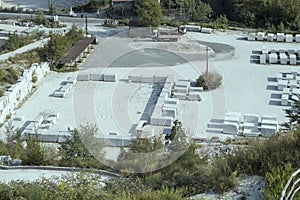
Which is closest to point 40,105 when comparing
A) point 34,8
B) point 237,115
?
point 237,115

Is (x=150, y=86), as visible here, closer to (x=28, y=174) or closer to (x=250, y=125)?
(x=250, y=125)

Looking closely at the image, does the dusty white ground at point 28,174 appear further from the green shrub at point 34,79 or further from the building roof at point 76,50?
the building roof at point 76,50

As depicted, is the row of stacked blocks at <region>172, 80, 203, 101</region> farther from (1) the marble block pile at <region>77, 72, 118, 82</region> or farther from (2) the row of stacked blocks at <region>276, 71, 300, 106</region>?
(2) the row of stacked blocks at <region>276, 71, 300, 106</region>

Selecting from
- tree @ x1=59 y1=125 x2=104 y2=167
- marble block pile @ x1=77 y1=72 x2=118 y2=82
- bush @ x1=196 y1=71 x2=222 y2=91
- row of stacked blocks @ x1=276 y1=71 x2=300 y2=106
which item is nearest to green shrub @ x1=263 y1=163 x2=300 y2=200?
tree @ x1=59 y1=125 x2=104 y2=167

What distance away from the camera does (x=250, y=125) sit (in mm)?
13742

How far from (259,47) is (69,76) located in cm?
734

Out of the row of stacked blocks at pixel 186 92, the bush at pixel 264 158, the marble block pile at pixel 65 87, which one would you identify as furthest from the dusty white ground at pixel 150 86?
the bush at pixel 264 158

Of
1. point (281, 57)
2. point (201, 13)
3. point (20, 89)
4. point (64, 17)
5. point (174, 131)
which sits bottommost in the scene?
point (174, 131)

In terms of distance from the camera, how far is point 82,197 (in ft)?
23.2

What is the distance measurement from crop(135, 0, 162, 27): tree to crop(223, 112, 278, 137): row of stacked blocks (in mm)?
9220

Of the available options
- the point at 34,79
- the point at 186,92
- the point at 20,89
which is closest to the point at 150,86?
the point at 186,92

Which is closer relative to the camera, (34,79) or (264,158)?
(264,158)

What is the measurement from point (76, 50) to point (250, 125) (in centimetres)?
777

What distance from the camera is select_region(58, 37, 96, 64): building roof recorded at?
18.4m
